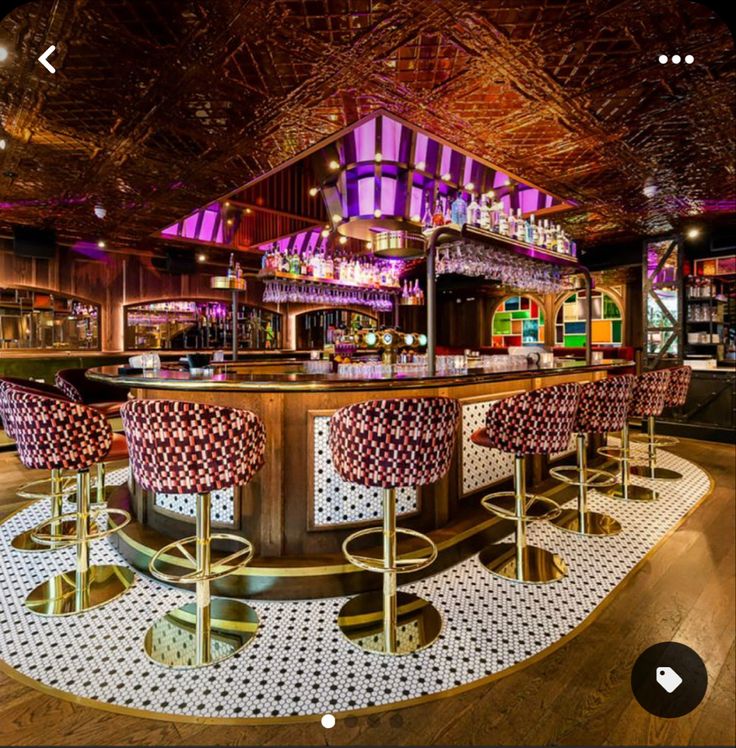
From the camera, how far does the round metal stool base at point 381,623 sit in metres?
2.06

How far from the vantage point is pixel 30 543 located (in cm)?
313

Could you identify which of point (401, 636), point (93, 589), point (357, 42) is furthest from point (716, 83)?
point (93, 589)

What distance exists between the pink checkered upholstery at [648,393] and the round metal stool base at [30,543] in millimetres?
4488

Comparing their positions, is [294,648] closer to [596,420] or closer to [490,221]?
[596,420]

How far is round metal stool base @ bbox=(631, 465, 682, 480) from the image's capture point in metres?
4.51

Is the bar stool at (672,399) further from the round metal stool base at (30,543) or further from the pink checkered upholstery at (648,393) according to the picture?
→ the round metal stool base at (30,543)

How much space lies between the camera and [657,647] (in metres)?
2.00

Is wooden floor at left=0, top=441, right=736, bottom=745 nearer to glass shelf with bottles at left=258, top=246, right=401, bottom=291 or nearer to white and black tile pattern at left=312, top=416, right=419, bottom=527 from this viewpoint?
white and black tile pattern at left=312, top=416, right=419, bottom=527

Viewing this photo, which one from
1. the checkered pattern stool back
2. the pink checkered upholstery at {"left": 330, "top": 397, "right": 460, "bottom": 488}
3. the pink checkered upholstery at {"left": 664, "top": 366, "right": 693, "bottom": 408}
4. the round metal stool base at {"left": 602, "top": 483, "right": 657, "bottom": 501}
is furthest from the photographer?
the pink checkered upholstery at {"left": 664, "top": 366, "right": 693, "bottom": 408}

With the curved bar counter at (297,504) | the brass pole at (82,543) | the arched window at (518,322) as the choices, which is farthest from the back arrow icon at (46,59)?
the arched window at (518,322)

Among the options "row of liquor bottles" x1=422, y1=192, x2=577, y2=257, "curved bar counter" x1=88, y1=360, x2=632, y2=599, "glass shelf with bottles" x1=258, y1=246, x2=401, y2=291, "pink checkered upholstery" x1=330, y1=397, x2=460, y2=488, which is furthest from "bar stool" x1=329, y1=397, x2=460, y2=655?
"glass shelf with bottles" x1=258, y1=246, x2=401, y2=291

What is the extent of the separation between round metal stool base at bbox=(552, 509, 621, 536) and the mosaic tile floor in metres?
0.31

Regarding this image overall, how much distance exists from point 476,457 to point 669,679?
1.68 metres

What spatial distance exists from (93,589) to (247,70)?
303 centimetres
